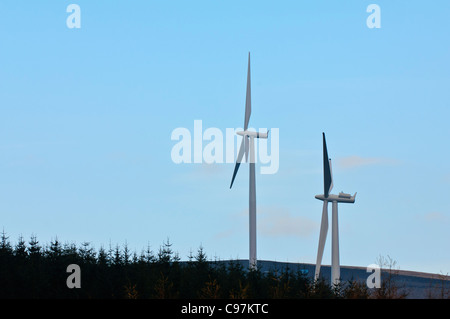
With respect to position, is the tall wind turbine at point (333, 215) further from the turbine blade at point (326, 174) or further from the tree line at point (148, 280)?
the tree line at point (148, 280)

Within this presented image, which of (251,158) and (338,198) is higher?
(251,158)

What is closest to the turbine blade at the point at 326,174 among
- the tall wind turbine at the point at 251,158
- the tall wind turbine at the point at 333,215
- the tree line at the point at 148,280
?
the tall wind turbine at the point at 333,215

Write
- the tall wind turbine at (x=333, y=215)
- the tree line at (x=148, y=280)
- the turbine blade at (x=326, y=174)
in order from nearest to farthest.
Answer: the tree line at (x=148, y=280) → the tall wind turbine at (x=333, y=215) → the turbine blade at (x=326, y=174)

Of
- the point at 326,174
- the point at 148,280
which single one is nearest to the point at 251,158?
the point at 326,174

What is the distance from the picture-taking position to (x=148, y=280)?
62.7 m

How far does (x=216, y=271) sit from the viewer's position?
65.2 meters

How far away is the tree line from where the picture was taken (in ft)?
190

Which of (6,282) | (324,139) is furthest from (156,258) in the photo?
(324,139)

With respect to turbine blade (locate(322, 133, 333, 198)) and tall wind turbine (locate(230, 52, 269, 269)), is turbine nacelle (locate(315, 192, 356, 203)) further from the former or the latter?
tall wind turbine (locate(230, 52, 269, 269))

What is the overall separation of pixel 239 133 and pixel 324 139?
38.0 feet

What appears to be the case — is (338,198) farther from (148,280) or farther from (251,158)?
(148,280)

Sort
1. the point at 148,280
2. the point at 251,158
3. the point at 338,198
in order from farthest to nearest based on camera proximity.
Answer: the point at 338,198 < the point at 251,158 < the point at 148,280

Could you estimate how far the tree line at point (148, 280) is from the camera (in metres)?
58.0

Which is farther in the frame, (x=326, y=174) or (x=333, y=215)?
(x=333, y=215)
